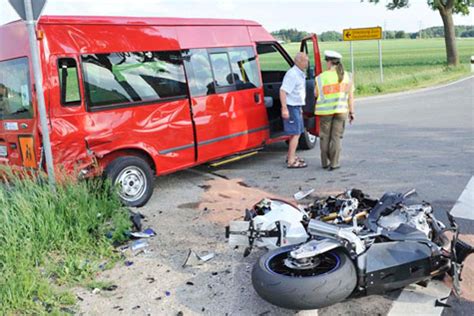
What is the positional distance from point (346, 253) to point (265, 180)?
11.5ft

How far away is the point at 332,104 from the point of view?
22.8 feet

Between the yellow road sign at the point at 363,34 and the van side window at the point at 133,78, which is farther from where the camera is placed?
the yellow road sign at the point at 363,34

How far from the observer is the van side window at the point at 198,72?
249 inches

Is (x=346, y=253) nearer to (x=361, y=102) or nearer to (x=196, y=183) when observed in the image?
(x=196, y=183)

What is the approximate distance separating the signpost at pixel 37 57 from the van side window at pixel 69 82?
1.03 ft

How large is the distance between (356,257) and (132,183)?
3271 millimetres

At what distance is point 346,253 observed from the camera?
3.25 metres

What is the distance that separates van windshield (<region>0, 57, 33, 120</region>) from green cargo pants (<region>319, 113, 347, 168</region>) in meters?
4.00

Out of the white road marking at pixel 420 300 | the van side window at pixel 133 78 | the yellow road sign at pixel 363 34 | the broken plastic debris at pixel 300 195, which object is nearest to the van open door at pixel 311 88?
the broken plastic debris at pixel 300 195

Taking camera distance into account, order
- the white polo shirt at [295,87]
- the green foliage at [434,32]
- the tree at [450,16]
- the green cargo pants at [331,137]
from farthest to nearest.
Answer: the green foliage at [434,32]
the tree at [450,16]
the white polo shirt at [295,87]
the green cargo pants at [331,137]

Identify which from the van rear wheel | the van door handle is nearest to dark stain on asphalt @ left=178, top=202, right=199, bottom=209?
the van rear wheel

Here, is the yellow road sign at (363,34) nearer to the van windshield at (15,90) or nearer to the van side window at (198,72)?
A: the van side window at (198,72)

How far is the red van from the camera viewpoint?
519 centimetres

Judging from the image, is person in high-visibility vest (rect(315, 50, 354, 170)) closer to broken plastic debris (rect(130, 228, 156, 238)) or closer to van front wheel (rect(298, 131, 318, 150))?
van front wheel (rect(298, 131, 318, 150))
